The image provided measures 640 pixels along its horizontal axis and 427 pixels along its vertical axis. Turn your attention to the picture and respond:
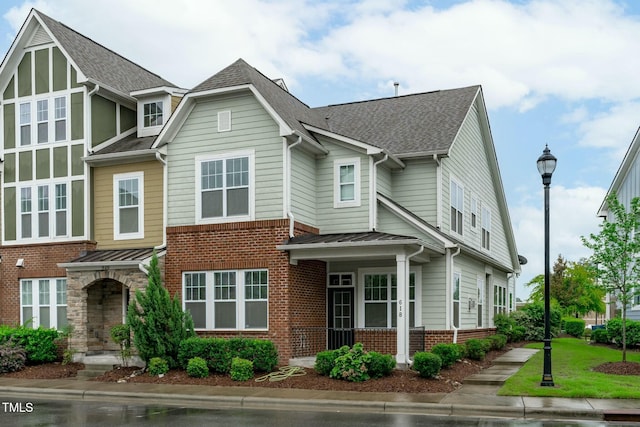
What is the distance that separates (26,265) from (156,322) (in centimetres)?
725

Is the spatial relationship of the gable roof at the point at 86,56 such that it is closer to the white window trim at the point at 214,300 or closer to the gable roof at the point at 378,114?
the gable roof at the point at 378,114

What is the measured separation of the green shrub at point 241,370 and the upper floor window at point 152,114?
9.93m

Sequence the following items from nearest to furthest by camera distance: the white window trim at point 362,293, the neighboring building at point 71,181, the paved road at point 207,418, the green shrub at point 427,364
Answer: the paved road at point 207,418, the green shrub at point 427,364, the white window trim at point 362,293, the neighboring building at point 71,181

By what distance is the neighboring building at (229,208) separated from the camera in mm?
20094

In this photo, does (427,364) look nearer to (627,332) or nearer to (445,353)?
(445,353)

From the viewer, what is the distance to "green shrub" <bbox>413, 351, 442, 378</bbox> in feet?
56.4

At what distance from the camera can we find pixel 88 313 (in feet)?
72.4

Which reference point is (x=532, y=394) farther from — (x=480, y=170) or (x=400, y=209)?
(x=480, y=170)

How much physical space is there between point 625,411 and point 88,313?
51.9 ft

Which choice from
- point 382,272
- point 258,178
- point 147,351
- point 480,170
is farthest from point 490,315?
point 147,351

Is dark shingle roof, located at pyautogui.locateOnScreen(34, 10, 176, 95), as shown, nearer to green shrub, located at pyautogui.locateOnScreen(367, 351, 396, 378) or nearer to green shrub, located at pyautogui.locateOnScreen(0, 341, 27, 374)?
green shrub, located at pyautogui.locateOnScreen(0, 341, 27, 374)

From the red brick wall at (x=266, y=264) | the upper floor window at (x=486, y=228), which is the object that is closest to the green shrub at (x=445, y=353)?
the red brick wall at (x=266, y=264)

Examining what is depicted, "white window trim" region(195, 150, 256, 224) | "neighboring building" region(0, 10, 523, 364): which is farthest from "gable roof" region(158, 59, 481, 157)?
"white window trim" region(195, 150, 256, 224)

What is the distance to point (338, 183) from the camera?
21.5 m
